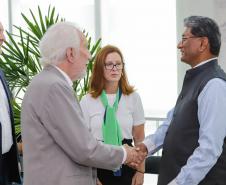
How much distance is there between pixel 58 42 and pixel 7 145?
0.96 metres

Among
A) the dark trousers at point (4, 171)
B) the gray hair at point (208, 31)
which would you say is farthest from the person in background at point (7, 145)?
the gray hair at point (208, 31)

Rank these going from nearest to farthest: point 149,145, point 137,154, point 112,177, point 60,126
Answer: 1. point 60,126
2. point 137,154
3. point 149,145
4. point 112,177

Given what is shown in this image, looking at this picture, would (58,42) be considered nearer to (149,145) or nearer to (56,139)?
(56,139)

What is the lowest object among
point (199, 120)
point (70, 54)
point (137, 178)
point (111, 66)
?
point (137, 178)

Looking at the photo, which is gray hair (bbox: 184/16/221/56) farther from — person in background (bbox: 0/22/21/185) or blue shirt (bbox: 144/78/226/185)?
person in background (bbox: 0/22/21/185)

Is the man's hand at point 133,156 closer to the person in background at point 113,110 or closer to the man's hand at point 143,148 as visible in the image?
the man's hand at point 143,148

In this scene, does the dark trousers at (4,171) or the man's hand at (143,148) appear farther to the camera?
→ the dark trousers at (4,171)

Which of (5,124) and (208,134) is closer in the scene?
(208,134)

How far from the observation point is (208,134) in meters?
1.84

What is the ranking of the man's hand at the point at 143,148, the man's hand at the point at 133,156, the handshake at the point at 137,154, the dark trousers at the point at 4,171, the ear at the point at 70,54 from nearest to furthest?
the ear at the point at 70,54, the man's hand at the point at 133,156, the handshake at the point at 137,154, the man's hand at the point at 143,148, the dark trousers at the point at 4,171

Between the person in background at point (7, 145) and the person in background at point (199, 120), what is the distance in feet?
3.13

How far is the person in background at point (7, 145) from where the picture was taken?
259 centimetres

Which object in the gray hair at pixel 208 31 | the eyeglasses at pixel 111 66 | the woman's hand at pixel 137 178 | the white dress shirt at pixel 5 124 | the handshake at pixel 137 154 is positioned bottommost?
the woman's hand at pixel 137 178

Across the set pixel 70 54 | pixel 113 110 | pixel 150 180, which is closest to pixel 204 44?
pixel 70 54
